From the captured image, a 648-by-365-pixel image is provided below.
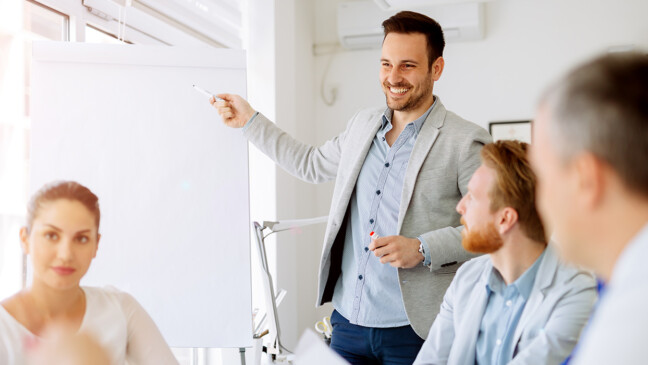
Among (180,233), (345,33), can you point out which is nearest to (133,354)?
(180,233)

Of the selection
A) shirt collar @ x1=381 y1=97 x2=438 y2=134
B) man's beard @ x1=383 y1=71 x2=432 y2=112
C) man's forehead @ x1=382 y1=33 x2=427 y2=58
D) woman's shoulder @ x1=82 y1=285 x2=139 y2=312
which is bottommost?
woman's shoulder @ x1=82 y1=285 x2=139 y2=312

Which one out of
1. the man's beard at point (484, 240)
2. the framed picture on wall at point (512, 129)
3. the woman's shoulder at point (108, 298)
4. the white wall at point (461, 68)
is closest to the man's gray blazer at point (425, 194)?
the man's beard at point (484, 240)

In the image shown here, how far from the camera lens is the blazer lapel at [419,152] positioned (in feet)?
6.47

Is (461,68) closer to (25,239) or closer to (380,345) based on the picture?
(380,345)

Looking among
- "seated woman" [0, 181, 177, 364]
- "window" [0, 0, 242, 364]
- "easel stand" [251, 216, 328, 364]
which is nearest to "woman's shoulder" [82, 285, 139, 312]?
"seated woman" [0, 181, 177, 364]

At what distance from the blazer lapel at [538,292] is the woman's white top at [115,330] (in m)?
0.76

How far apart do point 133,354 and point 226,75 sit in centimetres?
94

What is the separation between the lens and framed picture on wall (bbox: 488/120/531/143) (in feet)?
13.9

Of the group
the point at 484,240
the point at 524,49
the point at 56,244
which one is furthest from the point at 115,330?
the point at 524,49

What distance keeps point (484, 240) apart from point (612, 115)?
96 centimetres

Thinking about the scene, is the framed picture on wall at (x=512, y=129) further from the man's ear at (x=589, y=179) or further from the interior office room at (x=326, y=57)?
the man's ear at (x=589, y=179)

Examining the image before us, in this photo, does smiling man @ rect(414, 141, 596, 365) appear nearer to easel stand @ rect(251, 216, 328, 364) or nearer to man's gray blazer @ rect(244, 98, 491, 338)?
man's gray blazer @ rect(244, 98, 491, 338)

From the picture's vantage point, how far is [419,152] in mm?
2002

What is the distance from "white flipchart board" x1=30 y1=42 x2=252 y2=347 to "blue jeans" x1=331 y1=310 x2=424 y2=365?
1.02 feet
